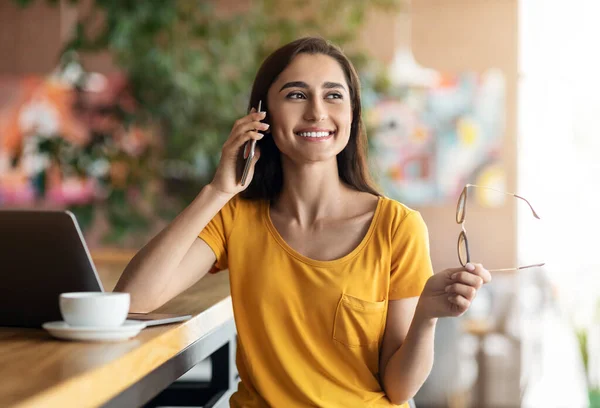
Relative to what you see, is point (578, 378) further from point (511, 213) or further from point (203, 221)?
point (203, 221)

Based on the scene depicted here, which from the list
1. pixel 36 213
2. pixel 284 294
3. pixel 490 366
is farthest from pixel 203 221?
pixel 490 366

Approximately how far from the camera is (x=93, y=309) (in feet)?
3.82

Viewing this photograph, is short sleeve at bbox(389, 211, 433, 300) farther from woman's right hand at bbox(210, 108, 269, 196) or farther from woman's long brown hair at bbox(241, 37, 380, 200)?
woman's right hand at bbox(210, 108, 269, 196)

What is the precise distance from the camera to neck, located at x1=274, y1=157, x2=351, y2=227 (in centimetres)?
163

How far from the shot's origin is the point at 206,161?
397cm

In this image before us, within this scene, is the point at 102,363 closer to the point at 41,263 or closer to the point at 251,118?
the point at 41,263

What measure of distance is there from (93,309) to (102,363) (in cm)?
16

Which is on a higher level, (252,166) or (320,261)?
(252,166)

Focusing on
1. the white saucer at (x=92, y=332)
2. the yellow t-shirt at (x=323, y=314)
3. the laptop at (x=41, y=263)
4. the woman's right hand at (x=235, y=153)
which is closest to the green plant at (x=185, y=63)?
the woman's right hand at (x=235, y=153)

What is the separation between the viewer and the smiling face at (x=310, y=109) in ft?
5.13

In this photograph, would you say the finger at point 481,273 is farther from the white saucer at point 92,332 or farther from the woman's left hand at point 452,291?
the white saucer at point 92,332

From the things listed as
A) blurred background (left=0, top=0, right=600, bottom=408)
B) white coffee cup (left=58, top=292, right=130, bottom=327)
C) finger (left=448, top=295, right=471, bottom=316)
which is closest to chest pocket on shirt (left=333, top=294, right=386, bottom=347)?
finger (left=448, top=295, right=471, bottom=316)

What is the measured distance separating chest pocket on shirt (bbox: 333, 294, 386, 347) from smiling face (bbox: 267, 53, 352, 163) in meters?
0.29

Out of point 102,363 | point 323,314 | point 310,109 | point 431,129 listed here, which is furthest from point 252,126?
point 431,129
